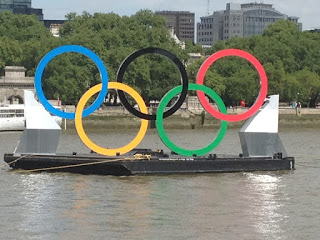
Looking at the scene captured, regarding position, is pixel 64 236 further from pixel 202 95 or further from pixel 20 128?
pixel 20 128

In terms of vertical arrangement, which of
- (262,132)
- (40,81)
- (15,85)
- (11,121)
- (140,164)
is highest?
(40,81)

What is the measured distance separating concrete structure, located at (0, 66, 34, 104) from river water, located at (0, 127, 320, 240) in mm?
62836

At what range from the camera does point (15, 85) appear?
112 m

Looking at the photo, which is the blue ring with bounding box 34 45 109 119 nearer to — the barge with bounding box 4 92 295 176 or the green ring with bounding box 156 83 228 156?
the barge with bounding box 4 92 295 176

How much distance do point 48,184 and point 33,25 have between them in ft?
318

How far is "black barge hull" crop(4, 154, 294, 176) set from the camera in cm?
4553

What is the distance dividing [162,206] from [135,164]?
6805 mm

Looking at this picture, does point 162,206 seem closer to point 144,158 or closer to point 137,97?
point 144,158

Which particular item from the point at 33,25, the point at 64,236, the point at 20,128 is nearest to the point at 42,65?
the point at 64,236

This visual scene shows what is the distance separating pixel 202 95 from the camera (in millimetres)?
47469

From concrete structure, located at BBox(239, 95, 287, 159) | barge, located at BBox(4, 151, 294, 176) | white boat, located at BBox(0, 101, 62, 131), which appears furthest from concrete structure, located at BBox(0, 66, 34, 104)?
concrete structure, located at BBox(239, 95, 287, 159)

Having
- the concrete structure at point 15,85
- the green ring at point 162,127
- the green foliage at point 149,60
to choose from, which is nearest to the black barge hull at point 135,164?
the green ring at point 162,127

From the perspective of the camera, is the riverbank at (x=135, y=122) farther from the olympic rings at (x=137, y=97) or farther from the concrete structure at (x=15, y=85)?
the olympic rings at (x=137, y=97)

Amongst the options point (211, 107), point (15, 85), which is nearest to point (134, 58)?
point (211, 107)
